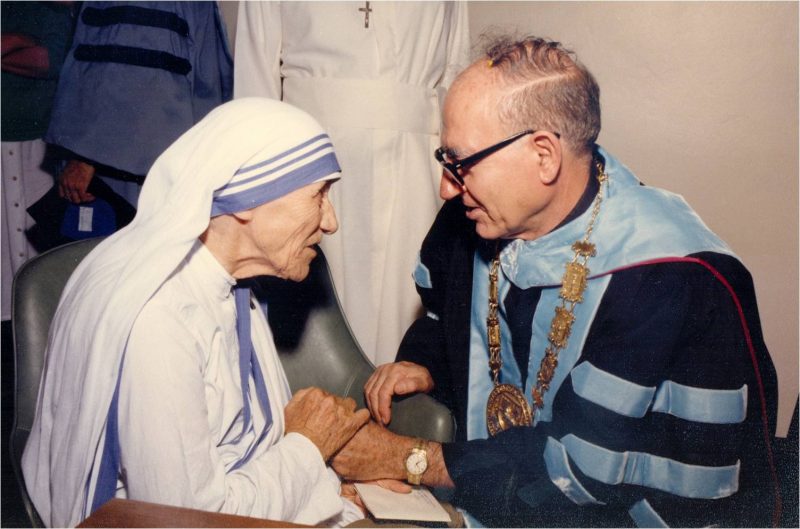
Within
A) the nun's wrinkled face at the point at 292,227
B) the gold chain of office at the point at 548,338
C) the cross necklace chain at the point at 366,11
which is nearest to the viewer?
the nun's wrinkled face at the point at 292,227

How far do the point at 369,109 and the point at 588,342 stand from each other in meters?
1.79

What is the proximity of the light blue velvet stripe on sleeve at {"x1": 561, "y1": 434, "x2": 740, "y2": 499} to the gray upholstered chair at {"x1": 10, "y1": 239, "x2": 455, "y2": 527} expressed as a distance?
55cm

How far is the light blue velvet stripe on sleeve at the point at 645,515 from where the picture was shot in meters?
1.80

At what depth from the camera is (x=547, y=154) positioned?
1.93 m

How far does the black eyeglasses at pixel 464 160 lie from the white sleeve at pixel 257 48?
1.61 m

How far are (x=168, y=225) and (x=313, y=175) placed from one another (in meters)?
0.39

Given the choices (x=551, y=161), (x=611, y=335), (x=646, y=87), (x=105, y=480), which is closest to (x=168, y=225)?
(x=105, y=480)

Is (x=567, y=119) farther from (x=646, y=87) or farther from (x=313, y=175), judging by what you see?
(x=646, y=87)

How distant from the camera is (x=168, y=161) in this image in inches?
66.9

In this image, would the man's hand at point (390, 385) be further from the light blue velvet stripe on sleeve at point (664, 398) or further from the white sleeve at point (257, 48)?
the white sleeve at point (257, 48)

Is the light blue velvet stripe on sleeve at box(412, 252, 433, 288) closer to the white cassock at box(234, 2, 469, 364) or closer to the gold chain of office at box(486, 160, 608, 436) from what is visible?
the gold chain of office at box(486, 160, 608, 436)

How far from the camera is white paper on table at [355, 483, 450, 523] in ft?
6.21

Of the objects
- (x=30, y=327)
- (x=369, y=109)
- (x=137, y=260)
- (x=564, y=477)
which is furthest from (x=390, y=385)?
(x=369, y=109)

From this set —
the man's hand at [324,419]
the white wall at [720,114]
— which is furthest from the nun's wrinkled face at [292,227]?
the white wall at [720,114]
